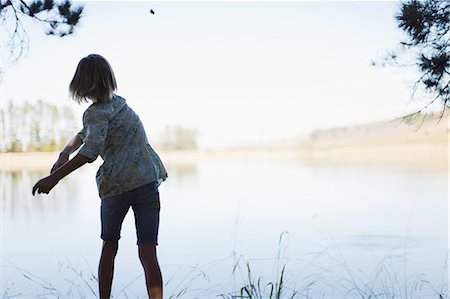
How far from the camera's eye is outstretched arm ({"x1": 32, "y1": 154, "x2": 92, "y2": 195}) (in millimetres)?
1885

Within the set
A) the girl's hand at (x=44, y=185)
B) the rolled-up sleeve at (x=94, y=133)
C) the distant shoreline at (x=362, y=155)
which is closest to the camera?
the girl's hand at (x=44, y=185)

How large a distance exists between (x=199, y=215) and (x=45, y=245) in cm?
215

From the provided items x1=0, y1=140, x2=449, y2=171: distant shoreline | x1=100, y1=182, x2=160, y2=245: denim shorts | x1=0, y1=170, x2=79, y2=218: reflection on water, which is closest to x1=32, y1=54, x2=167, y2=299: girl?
x1=100, y1=182, x2=160, y2=245: denim shorts

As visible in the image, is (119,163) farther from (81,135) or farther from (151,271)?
(151,271)

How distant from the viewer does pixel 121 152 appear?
6.89 feet

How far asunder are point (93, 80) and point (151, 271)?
2.12 ft

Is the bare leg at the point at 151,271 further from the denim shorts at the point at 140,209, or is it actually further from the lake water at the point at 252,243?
the lake water at the point at 252,243

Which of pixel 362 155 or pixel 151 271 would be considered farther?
pixel 362 155

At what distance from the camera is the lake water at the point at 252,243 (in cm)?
365

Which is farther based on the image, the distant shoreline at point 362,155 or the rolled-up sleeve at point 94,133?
the distant shoreline at point 362,155

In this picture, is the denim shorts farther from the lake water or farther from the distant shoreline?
the distant shoreline

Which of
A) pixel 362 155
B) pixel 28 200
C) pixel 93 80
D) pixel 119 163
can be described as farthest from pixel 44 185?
pixel 362 155

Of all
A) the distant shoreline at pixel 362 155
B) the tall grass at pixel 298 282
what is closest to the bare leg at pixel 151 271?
the tall grass at pixel 298 282

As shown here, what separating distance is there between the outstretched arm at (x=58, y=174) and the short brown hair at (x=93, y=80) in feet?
0.75
